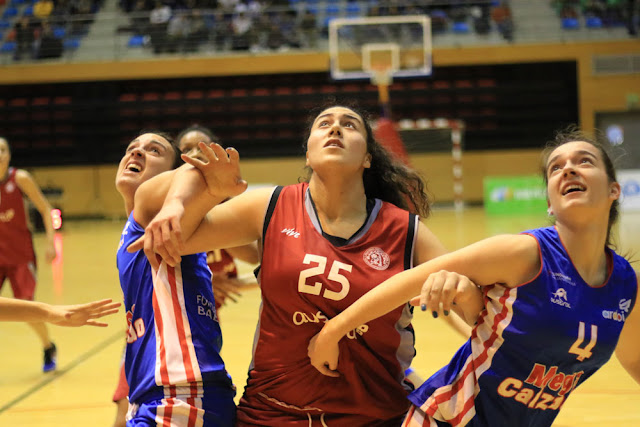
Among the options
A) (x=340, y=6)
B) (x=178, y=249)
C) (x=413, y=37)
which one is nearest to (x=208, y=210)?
(x=178, y=249)

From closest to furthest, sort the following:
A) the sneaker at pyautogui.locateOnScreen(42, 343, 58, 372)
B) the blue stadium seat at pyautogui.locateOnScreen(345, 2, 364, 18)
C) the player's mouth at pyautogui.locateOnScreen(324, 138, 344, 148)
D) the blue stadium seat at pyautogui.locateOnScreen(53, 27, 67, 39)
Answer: the player's mouth at pyautogui.locateOnScreen(324, 138, 344, 148), the sneaker at pyautogui.locateOnScreen(42, 343, 58, 372), the blue stadium seat at pyautogui.locateOnScreen(345, 2, 364, 18), the blue stadium seat at pyautogui.locateOnScreen(53, 27, 67, 39)

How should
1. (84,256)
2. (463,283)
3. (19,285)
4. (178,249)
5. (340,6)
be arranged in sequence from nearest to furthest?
1. (463,283)
2. (178,249)
3. (19,285)
4. (84,256)
5. (340,6)

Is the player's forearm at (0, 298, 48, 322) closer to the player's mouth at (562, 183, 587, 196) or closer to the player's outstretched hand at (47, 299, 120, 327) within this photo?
the player's outstretched hand at (47, 299, 120, 327)

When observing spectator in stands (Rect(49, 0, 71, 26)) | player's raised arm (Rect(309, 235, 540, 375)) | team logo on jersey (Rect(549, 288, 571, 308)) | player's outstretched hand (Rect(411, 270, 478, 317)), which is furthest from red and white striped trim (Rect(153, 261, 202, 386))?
spectator in stands (Rect(49, 0, 71, 26))

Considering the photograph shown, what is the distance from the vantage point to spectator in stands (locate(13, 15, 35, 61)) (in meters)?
17.8

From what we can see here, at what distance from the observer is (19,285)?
5.55m

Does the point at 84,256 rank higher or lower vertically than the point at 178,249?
lower

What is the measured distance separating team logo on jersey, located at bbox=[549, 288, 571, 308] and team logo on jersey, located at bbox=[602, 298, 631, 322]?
13cm

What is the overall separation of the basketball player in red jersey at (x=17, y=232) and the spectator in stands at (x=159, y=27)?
1248 cm

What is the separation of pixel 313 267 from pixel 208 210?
1.32 ft

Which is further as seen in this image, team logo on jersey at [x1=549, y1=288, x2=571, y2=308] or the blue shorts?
the blue shorts

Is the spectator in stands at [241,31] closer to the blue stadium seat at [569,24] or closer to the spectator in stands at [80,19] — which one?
the spectator in stands at [80,19]

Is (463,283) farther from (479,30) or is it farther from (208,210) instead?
(479,30)

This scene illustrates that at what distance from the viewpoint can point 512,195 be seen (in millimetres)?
15922
